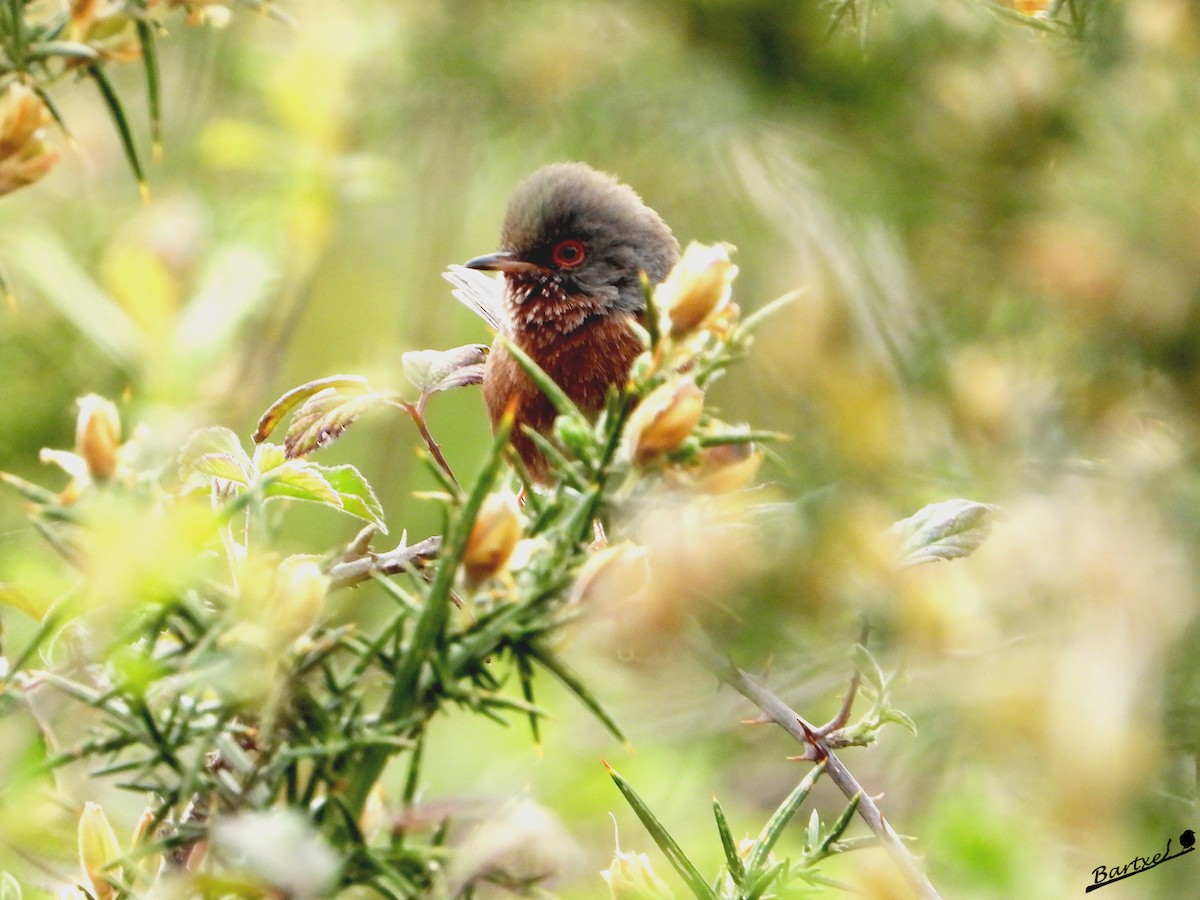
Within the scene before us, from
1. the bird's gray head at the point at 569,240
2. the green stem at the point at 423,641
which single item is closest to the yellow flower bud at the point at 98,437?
the green stem at the point at 423,641

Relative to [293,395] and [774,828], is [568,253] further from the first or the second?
[774,828]

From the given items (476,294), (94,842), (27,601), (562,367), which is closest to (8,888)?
(94,842)

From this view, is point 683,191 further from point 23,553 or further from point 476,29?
point 23,553

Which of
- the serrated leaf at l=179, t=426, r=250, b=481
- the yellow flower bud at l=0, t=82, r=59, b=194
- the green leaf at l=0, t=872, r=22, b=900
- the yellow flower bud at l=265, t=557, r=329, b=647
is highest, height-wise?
the yellow flower bud at l=0, t=82, r=59, b=194

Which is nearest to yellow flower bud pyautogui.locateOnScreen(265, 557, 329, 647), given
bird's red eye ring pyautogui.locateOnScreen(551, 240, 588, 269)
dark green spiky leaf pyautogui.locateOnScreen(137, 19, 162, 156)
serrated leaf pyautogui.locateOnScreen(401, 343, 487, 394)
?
dark green spiky leaf pyautogui.locateOnScreen(137, 19, 162, 156)

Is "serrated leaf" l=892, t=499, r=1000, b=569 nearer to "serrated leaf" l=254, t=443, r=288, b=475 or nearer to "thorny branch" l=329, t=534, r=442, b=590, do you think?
"thorny branch" l=329, t=534, r=442, b=590

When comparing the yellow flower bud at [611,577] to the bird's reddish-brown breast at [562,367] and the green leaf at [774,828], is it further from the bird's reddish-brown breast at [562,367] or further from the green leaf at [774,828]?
the bird's reddish-brown breast at [562,367]
